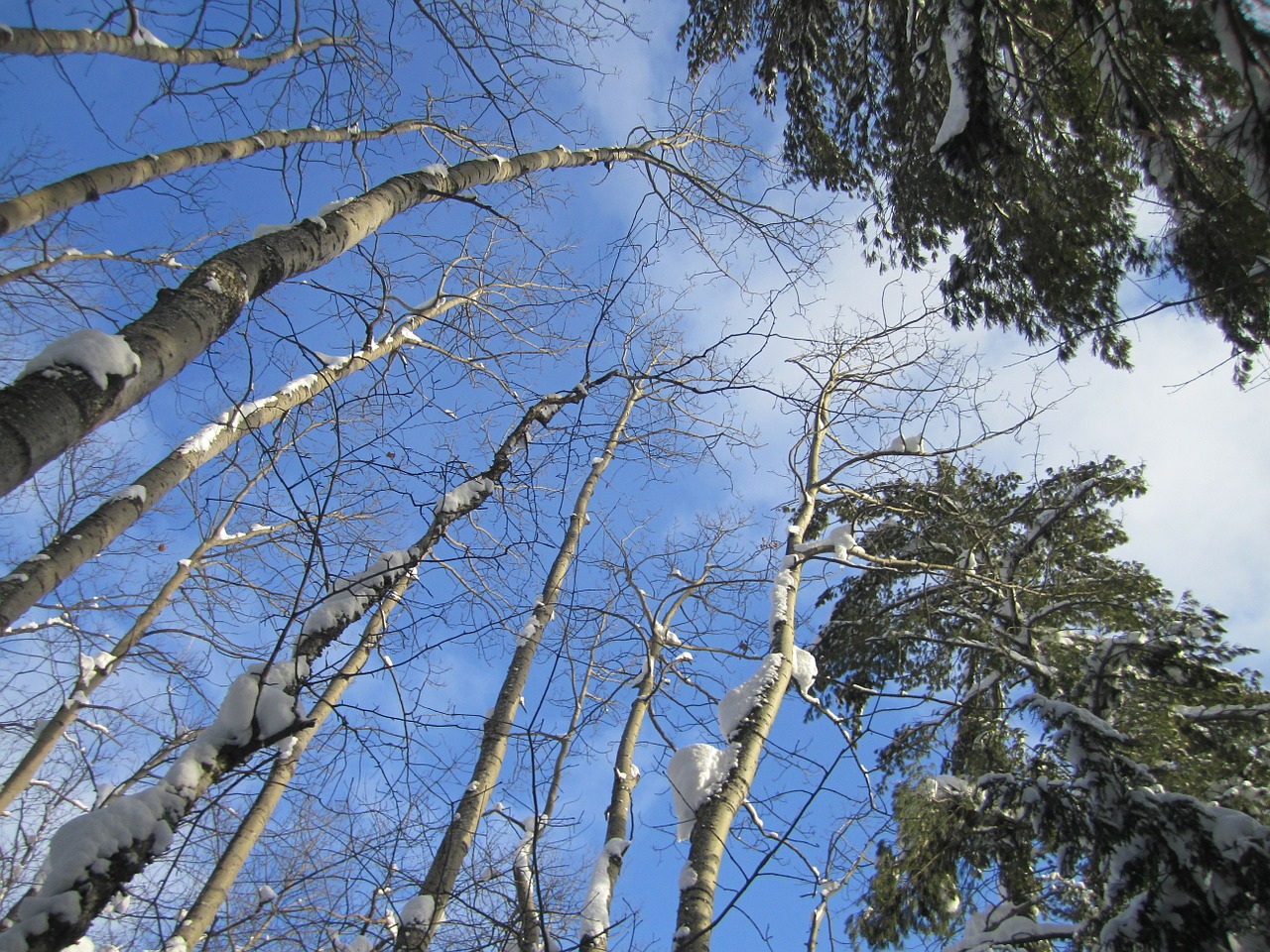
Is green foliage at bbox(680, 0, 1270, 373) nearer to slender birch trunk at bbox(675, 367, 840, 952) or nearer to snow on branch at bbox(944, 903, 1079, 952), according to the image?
slender birch trunk at bbox(675, 367, 840, 952)

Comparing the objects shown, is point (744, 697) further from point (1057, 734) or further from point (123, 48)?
point (123, 48)

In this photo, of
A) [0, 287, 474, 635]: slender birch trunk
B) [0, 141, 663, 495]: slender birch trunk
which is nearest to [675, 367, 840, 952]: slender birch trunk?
[0, 141, 663, 495]: slender birch trunk

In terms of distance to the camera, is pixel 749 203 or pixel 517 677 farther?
pixel 517 677

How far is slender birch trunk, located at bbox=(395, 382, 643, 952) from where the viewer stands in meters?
3.46

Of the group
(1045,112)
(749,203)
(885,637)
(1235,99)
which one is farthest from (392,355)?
(885,637)

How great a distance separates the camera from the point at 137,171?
550 centimetres

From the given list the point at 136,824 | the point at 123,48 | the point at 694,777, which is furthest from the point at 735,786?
the point at 123,48

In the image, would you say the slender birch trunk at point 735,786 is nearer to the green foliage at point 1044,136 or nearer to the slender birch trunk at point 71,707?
the green foliage at point 1044,136

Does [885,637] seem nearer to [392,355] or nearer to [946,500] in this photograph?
[946,500]

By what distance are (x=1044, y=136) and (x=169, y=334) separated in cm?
539

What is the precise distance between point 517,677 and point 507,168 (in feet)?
12.8

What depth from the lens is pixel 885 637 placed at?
676 cm

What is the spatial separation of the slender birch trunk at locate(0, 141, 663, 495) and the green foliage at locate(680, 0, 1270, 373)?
303cm

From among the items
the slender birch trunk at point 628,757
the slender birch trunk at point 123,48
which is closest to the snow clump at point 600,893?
the slender birch trunk at point 628,757
